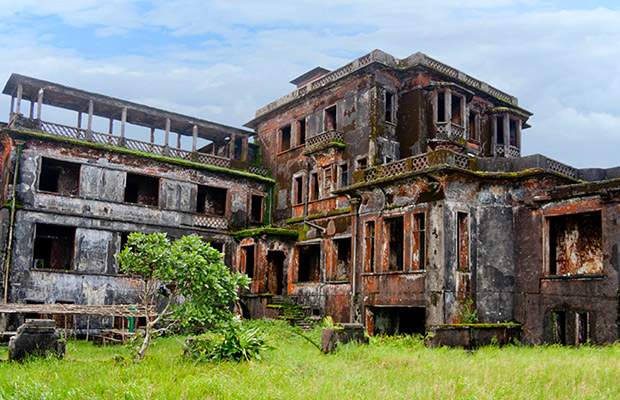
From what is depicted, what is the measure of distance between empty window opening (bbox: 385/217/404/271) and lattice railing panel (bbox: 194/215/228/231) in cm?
973

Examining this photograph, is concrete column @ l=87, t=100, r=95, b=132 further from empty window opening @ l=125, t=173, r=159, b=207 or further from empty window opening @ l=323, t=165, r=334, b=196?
empty window opening @ l=323, t=165, r=334, b=196

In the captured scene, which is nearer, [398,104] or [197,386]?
[197,386]

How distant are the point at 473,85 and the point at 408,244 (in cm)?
1130

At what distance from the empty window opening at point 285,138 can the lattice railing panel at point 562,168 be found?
1497cm

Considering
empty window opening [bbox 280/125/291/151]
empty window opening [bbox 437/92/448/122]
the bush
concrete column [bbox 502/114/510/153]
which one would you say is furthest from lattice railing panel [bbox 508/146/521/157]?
the bush

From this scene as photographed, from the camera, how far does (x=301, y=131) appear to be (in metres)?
30.5

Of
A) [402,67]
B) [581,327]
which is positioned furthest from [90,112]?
[581,327]

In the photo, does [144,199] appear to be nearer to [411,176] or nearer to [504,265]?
[411,176]

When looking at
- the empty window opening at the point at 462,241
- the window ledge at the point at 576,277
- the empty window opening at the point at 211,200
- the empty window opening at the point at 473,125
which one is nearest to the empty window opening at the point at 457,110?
the empty window opening at the point at 473,125

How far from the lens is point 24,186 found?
23.5 meters

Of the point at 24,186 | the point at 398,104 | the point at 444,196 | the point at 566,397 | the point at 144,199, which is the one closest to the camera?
the point at 566,397

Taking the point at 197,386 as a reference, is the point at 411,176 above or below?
above

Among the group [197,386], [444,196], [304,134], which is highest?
[304,134]

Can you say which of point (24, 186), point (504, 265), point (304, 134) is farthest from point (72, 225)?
point (504, 265)
